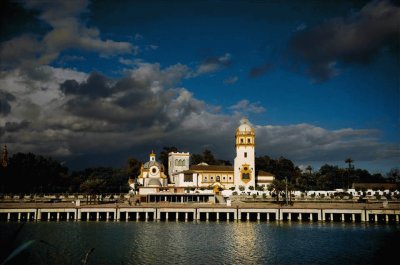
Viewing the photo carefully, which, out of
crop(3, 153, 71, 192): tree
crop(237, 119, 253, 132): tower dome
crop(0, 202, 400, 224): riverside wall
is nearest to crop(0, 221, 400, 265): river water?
crop(0, 202, 400, 224): riverside wall

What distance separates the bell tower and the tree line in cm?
755

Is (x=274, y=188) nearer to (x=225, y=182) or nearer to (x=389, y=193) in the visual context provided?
(x=225, y=182)

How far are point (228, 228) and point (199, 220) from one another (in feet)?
29.1

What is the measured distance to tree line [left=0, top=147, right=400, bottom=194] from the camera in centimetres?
7812

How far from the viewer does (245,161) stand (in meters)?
75.6

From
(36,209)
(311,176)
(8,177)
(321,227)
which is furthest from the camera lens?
(311,176)

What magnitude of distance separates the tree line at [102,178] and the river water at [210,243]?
2351 cm

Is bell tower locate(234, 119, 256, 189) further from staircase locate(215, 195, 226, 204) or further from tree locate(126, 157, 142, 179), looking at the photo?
tree locate(126, 157, 142, 179)

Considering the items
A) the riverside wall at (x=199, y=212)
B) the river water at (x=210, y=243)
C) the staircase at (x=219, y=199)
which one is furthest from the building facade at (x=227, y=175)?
the river water at (x=210, y=243)

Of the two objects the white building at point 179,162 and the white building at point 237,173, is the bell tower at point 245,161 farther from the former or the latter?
the white building at point 179,162

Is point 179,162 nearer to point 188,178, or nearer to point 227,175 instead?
point 188,178

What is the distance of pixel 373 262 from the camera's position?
2773cm

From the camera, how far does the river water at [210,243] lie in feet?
94.3

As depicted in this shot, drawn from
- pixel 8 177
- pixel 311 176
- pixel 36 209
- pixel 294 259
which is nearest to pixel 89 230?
pixel 36 209
